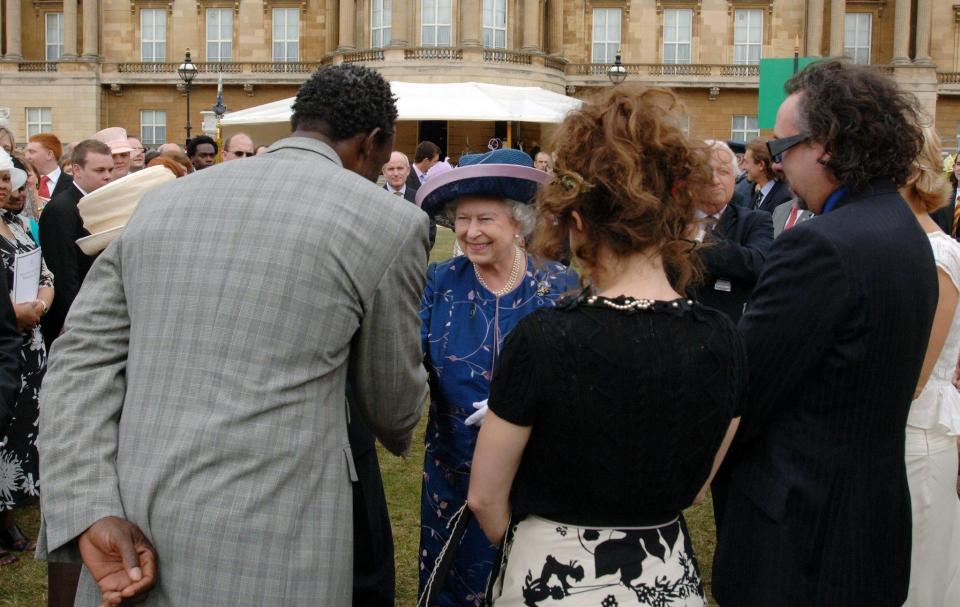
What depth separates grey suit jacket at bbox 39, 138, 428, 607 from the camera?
2365 mm

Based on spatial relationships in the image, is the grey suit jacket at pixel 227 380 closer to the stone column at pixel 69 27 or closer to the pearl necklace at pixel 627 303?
the pearl necklace at pixel 627 303

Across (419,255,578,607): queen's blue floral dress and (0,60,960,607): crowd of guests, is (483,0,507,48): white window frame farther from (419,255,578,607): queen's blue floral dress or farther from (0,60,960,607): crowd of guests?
(0,60,960,607): crowd of guests

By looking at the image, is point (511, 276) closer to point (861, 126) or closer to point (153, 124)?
point (861, 126)

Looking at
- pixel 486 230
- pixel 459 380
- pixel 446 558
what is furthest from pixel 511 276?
pixel 446 558

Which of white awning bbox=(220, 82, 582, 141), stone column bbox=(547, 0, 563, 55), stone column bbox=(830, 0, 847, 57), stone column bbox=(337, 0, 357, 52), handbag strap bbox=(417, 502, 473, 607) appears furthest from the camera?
stone column bbox=(547, 0, 563, 55)

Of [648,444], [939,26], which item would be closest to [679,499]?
[648,444]

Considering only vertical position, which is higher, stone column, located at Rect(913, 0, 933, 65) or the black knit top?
stone column, located at Rect(913, 0, 933, 65)

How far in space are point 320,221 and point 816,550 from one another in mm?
1535

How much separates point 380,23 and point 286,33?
5.02m

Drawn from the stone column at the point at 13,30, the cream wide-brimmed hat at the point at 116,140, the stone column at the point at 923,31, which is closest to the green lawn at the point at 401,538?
the cream wide-brimmed hat at the point at 116,140

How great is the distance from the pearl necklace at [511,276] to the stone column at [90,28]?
43.6 m

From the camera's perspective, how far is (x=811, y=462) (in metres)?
2.66

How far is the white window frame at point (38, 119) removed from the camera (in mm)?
42688

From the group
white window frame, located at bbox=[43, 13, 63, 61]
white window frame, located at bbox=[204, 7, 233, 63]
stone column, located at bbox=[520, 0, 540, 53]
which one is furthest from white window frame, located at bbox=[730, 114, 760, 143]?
white window frame, located at bbox=[43, 13, 63, 61]
